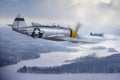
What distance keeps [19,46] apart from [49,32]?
318mm

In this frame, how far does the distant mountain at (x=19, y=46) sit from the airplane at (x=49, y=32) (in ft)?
0.15

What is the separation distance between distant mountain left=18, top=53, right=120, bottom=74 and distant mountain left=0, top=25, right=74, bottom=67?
0.16 meters

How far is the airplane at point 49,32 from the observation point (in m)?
3.75

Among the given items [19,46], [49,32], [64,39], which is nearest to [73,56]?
[64,39]

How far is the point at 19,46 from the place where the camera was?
3812 millimetres

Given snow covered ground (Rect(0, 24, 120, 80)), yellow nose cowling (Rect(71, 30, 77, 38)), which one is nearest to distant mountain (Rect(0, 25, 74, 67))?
snow covered ground (Rect(0, 24, 120, 80))

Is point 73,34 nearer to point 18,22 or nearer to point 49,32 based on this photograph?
point 49,32

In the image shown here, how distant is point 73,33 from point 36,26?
1.16ft

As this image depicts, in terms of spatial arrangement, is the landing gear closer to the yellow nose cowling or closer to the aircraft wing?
the aircraft wing

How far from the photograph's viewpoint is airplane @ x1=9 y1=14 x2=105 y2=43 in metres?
3.75

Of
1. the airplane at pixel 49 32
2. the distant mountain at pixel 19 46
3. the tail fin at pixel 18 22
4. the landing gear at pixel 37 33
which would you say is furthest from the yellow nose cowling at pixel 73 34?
the tail fin at pixel 18 22

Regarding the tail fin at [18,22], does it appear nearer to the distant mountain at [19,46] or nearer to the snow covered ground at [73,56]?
the distant mountain at [19,46]

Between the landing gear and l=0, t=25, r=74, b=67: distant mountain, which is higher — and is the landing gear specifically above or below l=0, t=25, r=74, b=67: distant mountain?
above

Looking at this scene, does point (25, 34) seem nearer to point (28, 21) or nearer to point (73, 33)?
point (28, 21)
